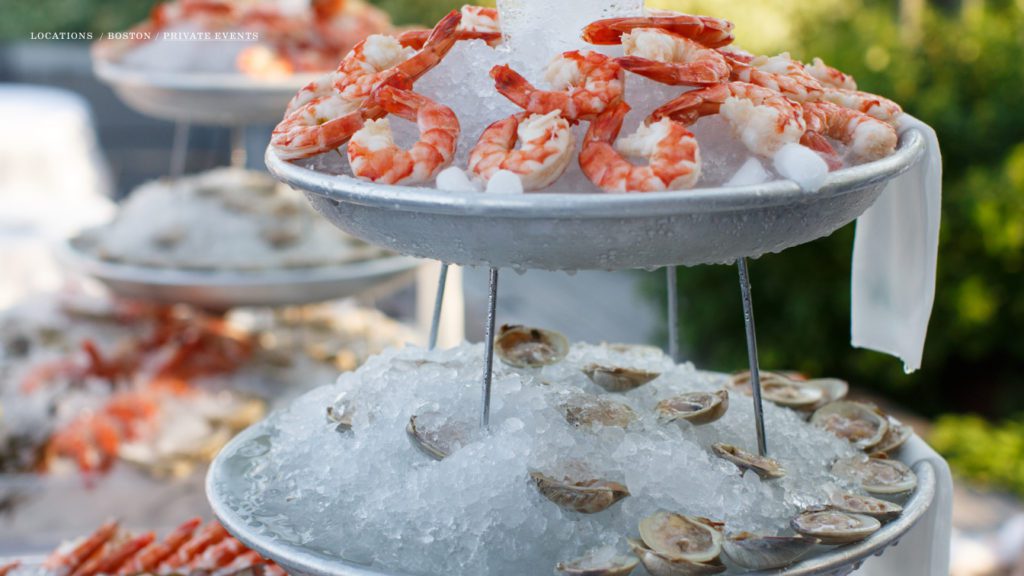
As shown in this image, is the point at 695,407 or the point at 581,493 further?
the point at 695,407

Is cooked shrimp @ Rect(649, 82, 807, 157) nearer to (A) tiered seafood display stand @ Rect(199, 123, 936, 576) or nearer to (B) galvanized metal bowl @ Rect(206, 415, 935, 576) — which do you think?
(A) tiered seafood display stand @ Rect(199, 123, 936, 576)

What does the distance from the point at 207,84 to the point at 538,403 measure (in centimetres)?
186

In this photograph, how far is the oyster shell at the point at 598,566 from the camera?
1.06 meters

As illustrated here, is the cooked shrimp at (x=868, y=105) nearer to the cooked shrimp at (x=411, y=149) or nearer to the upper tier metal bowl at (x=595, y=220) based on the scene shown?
the upper tier metal bowl at (x=595, y=220)

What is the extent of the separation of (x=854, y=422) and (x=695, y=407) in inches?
10.8

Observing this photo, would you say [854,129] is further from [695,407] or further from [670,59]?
[695,407]

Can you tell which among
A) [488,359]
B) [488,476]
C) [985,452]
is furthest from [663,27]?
[985,452]

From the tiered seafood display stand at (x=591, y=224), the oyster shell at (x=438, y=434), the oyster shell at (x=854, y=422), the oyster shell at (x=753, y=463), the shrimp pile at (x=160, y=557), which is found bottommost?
the shrimp pile at (x=160, y=557)

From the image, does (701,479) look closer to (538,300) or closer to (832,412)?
(832,412)

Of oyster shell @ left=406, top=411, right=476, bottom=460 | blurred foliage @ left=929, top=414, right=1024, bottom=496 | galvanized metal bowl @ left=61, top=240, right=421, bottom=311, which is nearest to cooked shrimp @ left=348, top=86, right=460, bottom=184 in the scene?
oyster shell @ left=406, top=411, right=476, bottom=460

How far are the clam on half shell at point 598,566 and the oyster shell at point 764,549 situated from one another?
0.09m

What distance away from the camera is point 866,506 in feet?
3.88

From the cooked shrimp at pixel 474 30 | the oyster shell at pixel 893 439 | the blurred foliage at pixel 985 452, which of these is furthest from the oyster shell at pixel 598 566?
the blurred foliage at pixel 985 452

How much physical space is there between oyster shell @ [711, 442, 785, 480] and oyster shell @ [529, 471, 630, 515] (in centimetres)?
14
